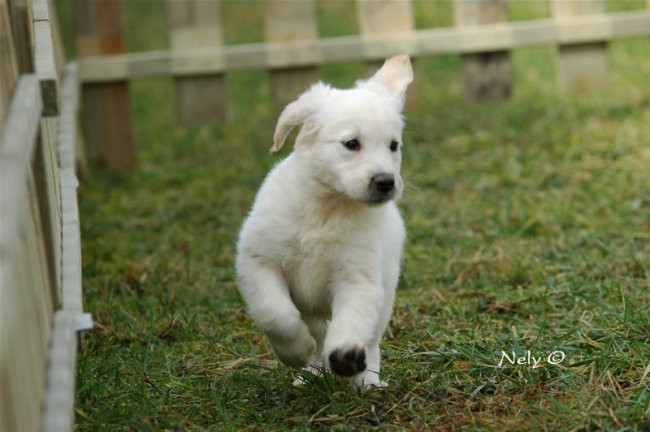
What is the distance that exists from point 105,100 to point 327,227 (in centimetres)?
502

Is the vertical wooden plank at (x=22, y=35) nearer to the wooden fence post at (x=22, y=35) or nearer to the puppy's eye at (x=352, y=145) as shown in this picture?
the wooden fence post at (x=22, y=35)

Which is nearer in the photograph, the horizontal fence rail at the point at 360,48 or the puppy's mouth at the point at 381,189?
the puppy's mouth at the point at 381,189

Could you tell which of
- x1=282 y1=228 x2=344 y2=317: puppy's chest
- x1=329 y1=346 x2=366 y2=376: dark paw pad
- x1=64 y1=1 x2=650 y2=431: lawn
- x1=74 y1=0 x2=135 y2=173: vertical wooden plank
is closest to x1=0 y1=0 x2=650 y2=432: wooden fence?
x1=74 y1=0 x2=135 y2=173: vertical wooden plank

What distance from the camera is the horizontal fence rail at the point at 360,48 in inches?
329

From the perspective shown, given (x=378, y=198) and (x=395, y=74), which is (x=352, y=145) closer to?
(x=378, y=198)

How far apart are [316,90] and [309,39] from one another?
15.2ft

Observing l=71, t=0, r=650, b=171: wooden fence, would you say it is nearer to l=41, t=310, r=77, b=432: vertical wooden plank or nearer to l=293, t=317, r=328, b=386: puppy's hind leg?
l=293, t=317, r=328, b=386: puppy's hind leg

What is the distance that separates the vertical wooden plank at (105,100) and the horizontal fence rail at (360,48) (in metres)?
0.09

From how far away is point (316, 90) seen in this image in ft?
13.2

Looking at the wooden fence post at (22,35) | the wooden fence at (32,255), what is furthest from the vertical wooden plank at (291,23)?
the wooden fence post at (22,35)

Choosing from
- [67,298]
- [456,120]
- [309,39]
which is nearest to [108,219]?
[309,39]

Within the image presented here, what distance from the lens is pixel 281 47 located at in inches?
336

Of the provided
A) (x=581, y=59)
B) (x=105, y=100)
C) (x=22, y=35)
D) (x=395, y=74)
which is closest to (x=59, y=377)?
(x=22, y=35)

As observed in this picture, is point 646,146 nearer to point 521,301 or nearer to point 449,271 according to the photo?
point 449,271
